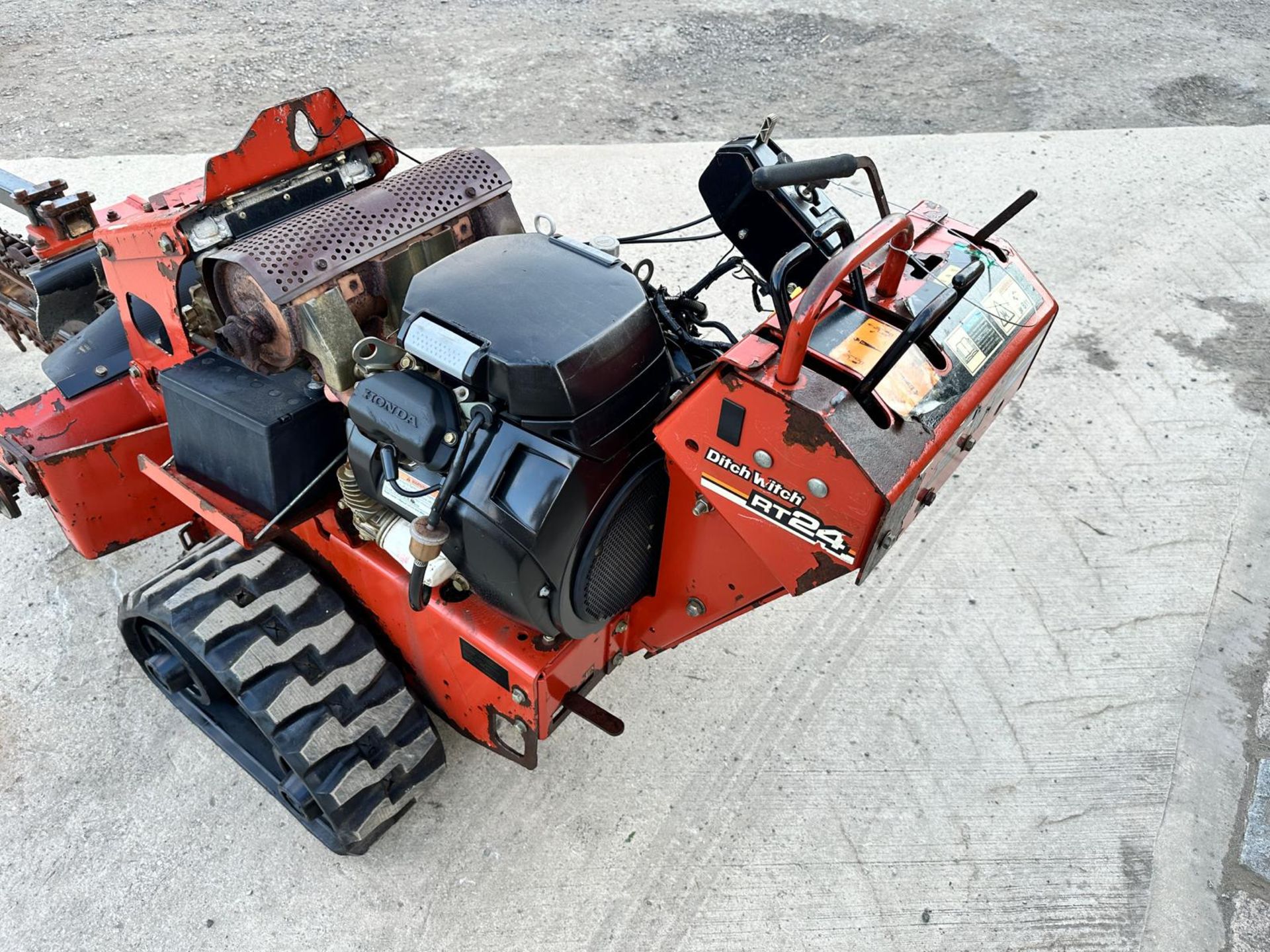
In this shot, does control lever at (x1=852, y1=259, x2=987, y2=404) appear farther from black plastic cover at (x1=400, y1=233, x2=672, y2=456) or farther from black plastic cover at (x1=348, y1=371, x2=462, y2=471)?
black plastic cover at (x1=348, y1=371, x2=462, y2=471)

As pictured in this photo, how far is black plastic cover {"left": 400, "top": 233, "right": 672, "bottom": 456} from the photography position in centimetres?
184

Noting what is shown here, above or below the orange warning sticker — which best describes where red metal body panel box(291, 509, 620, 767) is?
below

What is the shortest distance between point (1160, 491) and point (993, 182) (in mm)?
2463

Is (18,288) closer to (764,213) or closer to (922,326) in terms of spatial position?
(764,213)

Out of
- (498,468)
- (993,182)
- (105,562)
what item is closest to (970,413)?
(498,468)

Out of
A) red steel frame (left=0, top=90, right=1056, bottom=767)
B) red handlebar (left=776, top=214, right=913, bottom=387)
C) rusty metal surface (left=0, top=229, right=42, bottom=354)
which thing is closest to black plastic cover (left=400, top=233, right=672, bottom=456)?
red steel frame (left=0, top=90, right=1056, bottom=767)

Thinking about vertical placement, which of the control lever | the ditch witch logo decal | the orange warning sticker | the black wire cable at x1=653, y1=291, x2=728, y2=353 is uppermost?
the control lever

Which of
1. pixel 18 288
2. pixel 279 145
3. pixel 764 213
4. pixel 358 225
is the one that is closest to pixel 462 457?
pixel 358 225

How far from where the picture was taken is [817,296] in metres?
1.60

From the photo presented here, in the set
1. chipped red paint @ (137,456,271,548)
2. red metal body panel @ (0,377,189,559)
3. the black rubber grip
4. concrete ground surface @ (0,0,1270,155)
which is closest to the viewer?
the black rubber grip

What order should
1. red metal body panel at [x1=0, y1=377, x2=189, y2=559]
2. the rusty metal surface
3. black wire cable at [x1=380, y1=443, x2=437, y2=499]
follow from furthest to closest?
the rusty metal surface
red metal body panel at [x1=0, y1=377, x2=189, y2=559]
black wire cable at [x1=380, y1=443, x2=437, y2=499]

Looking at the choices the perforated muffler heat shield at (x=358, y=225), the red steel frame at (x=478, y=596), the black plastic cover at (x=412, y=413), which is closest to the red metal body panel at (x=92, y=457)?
the red steel frame at (x=478, y=596)

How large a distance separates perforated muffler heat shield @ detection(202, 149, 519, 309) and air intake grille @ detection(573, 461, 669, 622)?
825 mm

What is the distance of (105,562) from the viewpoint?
333 centimetres
